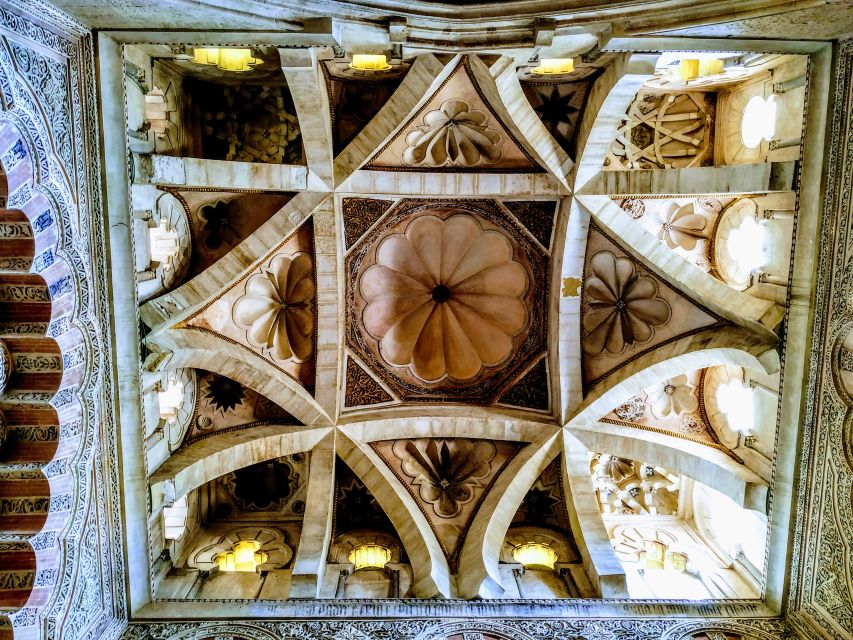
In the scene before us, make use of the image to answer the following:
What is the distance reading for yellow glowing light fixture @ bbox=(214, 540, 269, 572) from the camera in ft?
27.7

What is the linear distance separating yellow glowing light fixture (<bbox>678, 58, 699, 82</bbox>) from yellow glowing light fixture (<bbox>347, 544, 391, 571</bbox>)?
8.40 meters

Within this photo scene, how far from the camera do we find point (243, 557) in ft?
28.3

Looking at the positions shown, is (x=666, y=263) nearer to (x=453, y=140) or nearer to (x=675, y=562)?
(x=453, y=140)

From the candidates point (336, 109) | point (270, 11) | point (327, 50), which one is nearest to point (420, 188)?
point (336, 109)

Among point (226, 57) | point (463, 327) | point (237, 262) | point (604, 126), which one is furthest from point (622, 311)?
point (226, 57)

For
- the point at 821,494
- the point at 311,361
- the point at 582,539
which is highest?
the point at 311,361

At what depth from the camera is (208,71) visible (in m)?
7.73

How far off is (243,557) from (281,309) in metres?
4.05

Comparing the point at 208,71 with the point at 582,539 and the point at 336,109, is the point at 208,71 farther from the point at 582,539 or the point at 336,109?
the point at 582,539

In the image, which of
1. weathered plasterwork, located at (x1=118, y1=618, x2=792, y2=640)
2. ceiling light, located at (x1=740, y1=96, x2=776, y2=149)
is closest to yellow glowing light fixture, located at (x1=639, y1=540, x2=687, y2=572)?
weathered plasterwork, located at (x1=118, y1=618, x2=792, y2=640)

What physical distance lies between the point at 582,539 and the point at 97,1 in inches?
356

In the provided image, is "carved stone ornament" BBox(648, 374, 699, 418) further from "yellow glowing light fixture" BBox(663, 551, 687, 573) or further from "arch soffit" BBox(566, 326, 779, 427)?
"yellow glowing light fixture" BBox(663, 551, 687, 573)

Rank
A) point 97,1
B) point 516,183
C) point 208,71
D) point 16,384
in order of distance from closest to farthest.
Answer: point 97,1 → point 16,384 → point 208,71 → point 516,183

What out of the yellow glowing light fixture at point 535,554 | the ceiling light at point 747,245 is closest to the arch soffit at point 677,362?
the ceiling light at point 747,245
